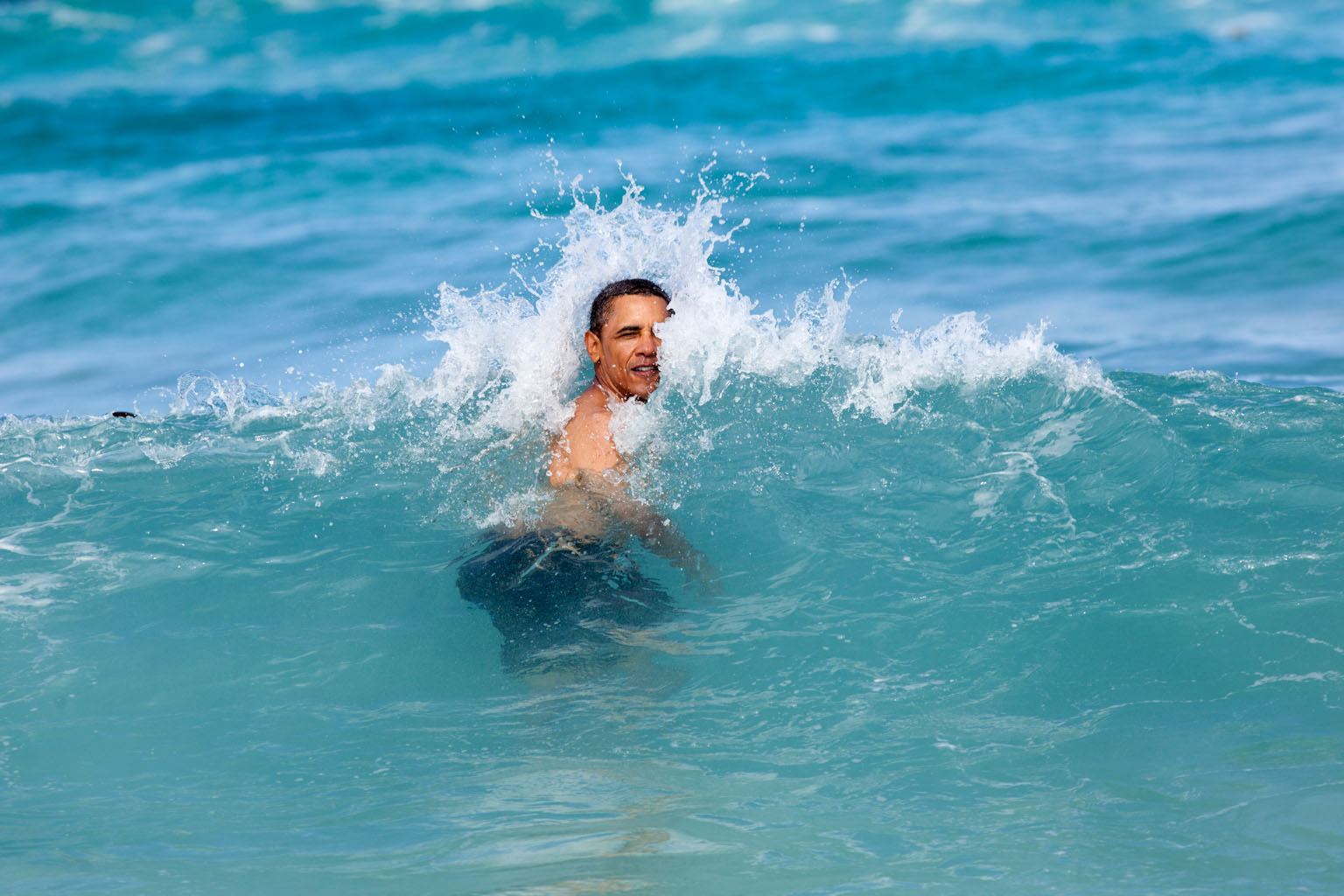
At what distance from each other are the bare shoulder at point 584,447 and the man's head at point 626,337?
344 millimetres

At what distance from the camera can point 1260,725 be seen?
4.55m

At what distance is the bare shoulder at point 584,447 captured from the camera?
621 cm

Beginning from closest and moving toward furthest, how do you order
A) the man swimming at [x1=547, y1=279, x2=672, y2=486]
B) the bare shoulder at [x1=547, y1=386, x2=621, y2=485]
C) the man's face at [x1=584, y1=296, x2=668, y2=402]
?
1. the bare shoulder at [x1=547, y1=386, x2=621, y2=485]
2. the man swimming at [x1=547, y1=279, x2=672, y2=486]
3. the man's face at [x1=584, y1=296, x2=668, y2=402]

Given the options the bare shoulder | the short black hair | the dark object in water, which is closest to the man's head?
the short black hair

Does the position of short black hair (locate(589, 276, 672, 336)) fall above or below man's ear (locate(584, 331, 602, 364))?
above

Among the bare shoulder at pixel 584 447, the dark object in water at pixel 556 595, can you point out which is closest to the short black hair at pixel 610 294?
the bare shoulder at pixel 584 447

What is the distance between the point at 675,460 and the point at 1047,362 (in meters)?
2.52

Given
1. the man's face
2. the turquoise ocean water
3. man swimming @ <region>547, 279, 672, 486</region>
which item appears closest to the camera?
the turquoise ocean water

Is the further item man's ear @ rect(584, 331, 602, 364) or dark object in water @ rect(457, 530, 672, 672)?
man's ear @ rect(584, 331, 602, 364)

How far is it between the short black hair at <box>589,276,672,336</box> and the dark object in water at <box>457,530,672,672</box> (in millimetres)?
1395

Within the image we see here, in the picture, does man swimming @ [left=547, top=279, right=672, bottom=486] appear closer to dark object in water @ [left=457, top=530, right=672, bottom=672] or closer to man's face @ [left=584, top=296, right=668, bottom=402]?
man's face @ [left=584, top=296, right=668, bottom=402]

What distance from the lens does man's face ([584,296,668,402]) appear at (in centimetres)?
671

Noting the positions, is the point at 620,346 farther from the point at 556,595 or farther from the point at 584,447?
the point at 556,595

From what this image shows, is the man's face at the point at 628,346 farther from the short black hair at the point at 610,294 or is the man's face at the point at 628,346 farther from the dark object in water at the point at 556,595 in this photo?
the dark object in water at the point at 556,595
